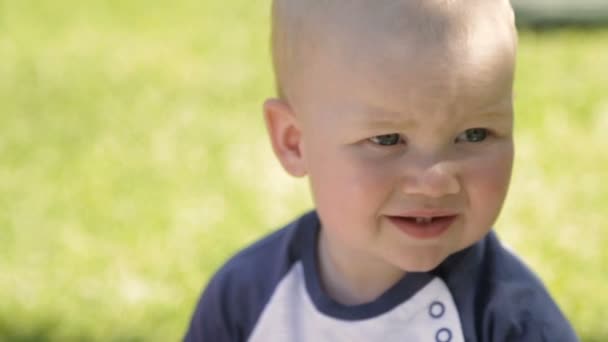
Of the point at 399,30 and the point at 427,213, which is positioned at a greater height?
the point at 399,30

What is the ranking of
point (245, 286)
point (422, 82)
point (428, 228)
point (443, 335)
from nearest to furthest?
point (422, 82) → point (428, 228) → point (443, 335) → point (245, 286)

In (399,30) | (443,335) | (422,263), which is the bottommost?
(443,335)

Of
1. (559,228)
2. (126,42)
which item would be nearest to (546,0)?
(126,42)

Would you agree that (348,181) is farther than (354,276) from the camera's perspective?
No

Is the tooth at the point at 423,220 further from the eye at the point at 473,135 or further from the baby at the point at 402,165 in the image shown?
the eye at the point at 473,135

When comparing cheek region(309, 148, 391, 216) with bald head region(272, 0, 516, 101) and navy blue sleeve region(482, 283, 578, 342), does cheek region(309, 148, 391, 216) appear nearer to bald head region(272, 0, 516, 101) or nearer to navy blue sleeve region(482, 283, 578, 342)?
bald head region(272, 0, 516, 101)

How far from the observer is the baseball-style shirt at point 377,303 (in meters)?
2.63

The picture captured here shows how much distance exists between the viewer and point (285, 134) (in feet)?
9.22

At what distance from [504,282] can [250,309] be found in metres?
0.70

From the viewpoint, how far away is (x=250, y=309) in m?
3.04

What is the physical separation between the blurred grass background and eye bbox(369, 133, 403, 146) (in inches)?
59.9

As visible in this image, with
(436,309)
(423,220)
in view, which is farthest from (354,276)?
(423,220)

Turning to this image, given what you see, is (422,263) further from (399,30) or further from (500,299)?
(399,30)

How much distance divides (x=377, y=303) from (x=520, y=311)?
34 cm
